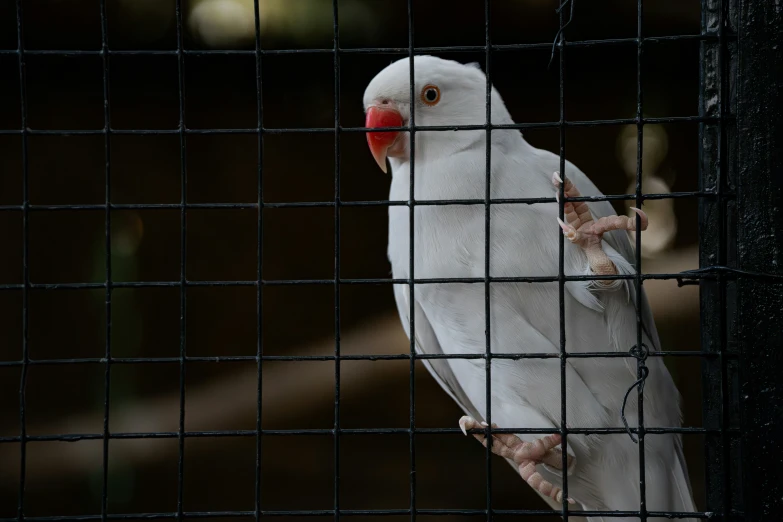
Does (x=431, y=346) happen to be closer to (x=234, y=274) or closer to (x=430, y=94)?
(x=430, y=94)

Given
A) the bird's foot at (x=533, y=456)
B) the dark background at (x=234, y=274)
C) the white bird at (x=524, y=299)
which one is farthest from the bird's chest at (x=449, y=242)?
the dark background at (x=234, y=274)

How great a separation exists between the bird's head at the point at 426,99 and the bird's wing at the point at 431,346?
42cm

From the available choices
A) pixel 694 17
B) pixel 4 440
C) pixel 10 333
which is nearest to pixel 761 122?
pixel 4 440

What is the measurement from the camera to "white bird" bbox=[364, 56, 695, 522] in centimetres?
180

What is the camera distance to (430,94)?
6.47 ft

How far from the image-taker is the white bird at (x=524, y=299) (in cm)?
180

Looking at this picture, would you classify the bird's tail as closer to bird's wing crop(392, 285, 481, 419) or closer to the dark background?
bird's wing crop(392, 285, 481, 419)

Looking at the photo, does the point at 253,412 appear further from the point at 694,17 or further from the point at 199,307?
the point at 694,17

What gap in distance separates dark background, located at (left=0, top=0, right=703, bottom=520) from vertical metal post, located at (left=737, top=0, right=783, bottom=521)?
244 centimetres

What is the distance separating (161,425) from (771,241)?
10.5ft

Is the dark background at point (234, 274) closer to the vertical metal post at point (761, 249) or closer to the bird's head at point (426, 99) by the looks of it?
the bird's head at point (426, 99)

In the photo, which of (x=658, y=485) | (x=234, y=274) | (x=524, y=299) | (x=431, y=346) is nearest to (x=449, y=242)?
(x=524, y=299)

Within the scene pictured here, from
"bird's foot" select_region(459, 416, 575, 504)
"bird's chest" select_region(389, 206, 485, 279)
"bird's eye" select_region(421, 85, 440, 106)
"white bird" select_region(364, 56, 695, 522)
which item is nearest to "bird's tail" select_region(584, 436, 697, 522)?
"white bird" select_region(364, 56, 695, 522)

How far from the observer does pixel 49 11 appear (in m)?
3.20
